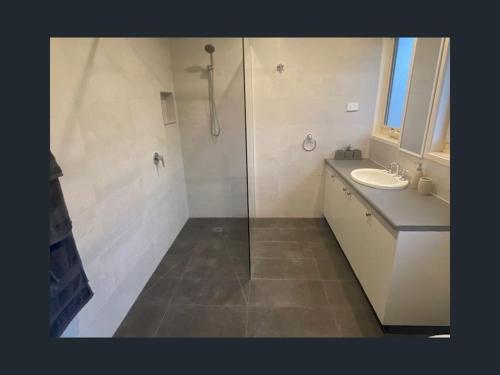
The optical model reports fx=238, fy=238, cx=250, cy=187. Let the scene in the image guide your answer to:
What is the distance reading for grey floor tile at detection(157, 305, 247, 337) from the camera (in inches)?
67.3

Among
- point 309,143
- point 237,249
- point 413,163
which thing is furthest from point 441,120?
point 237,249

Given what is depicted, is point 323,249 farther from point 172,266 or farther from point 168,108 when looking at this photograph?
point 168,108

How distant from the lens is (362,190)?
196 centimetres

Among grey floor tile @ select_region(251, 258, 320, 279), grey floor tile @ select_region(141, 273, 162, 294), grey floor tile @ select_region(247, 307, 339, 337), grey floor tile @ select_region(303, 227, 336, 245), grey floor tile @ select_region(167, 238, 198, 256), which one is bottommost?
grey floor tile @ select_region(247, 307, 339, 337)

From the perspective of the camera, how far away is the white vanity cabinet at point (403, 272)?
1.46 m

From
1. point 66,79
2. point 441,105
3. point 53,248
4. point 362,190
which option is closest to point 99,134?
point 66,79

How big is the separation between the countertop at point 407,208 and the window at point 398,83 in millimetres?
975

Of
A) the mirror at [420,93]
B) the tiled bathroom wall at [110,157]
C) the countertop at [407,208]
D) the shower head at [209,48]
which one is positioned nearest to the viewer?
the tiled bathroom wall at [110,157]

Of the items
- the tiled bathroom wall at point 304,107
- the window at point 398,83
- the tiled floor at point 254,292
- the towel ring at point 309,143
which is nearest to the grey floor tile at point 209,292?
the tiled floor at point 254,292

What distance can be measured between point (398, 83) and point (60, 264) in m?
3.30

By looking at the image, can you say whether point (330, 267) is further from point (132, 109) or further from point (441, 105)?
point (132, 109)

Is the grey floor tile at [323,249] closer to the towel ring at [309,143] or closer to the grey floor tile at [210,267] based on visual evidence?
the grey floor tile at [210,267]

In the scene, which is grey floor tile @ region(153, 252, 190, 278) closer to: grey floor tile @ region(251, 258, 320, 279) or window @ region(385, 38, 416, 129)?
grey floor tile @ region(251, 258, 320, 279)

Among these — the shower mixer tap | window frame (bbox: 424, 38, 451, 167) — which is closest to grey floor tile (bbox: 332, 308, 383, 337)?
window frame (bbox: 424, 38, 451, 167)
